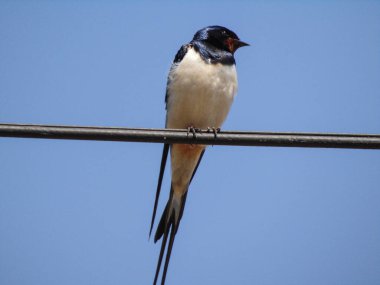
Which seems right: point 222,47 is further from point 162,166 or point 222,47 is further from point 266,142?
point 266,142

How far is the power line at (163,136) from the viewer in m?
2.56

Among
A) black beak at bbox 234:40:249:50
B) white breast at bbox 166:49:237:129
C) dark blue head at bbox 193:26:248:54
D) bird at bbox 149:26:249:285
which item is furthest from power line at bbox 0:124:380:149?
black beak at bbox 234:40:249:50

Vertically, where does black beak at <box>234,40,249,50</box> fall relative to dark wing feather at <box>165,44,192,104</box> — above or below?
above

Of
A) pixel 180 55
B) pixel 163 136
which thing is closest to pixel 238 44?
pixel 180 55

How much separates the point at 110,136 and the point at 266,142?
2.15 ft

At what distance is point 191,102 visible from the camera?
4219mm

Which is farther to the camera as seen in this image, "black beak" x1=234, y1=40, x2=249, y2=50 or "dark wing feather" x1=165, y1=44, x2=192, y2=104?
"black beak" x1=234, y1=40, x2=249, y2=50

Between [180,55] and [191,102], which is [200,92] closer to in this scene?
[191,102]

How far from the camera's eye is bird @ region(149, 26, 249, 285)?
13.8 feet

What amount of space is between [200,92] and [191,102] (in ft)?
0.30

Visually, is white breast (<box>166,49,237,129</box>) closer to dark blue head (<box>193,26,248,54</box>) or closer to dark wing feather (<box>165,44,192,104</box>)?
dark wing feather (<box>165,44,192,104</box>)

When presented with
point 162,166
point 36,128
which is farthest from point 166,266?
point 36,128

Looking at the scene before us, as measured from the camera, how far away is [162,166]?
4012 mm

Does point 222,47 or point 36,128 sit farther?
point 222,47
